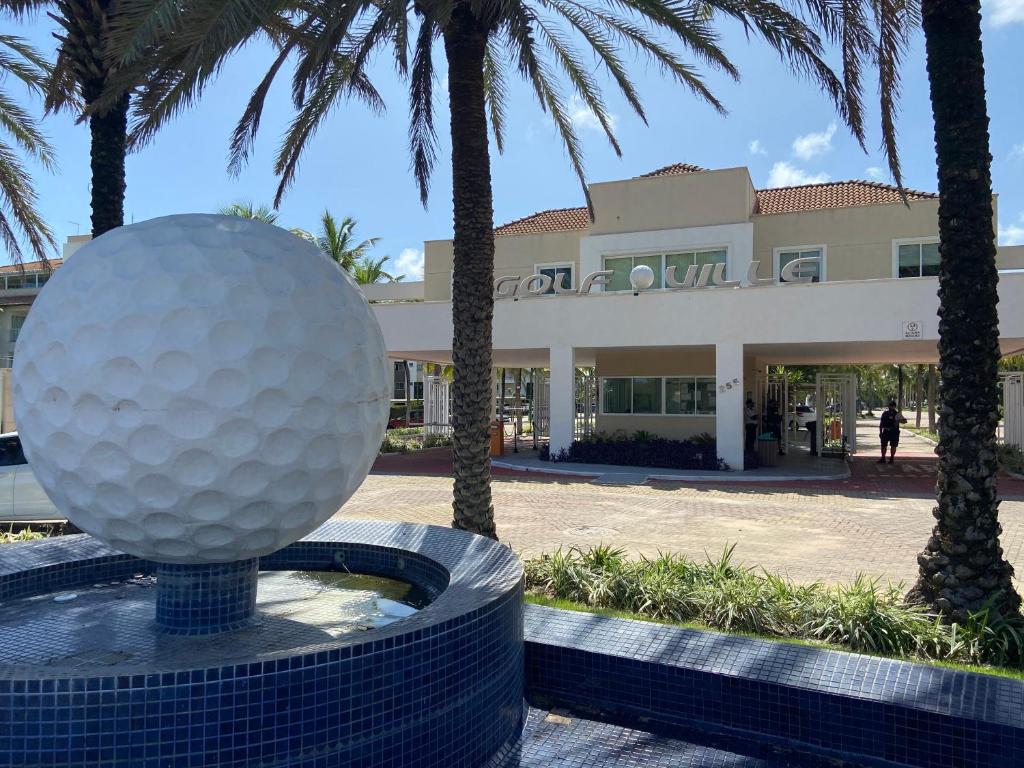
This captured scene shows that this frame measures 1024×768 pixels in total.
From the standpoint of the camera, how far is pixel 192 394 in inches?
157

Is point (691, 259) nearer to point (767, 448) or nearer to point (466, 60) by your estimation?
point (767, 448)

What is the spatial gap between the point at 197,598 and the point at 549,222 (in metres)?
26.3

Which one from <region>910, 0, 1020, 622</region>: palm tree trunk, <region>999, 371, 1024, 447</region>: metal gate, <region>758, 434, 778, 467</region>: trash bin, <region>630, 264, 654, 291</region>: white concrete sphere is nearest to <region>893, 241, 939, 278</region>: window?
<region>999, 371, 1024, 447</region>: metal gate

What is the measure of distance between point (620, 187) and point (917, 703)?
72.6 feet

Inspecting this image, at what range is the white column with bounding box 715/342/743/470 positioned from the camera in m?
18.7

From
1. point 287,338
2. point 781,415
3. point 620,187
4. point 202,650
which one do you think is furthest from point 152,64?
point 781,415

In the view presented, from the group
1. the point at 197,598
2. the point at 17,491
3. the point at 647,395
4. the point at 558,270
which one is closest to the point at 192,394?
the point at 197,598

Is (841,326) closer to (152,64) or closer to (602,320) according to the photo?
(602,320)

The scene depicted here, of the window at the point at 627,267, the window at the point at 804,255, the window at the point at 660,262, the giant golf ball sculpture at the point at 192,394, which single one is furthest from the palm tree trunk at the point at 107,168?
the window at the point at 804,255

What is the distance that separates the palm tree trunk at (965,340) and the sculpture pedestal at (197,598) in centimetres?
529

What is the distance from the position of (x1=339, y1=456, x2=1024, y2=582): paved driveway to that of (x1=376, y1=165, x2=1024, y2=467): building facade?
12.3 feet

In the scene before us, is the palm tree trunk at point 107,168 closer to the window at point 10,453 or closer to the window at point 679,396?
the window at point 10,453

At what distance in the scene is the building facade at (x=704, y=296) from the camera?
18.0 m

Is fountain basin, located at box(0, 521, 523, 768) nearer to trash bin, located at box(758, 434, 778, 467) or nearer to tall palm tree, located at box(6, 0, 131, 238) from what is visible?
tall palm tree, located at box(6, 0, 131, 238)
